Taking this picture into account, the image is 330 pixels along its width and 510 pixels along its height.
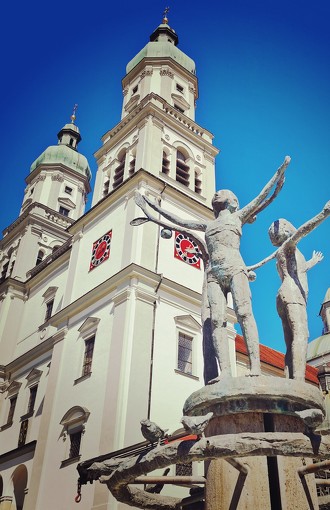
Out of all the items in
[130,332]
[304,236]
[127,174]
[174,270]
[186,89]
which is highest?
[186,89]

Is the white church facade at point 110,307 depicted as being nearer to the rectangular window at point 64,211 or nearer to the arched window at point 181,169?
the arched window at point 181,169

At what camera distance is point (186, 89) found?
95.2 ft

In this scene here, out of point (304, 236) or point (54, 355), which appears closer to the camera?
point (304, 236)

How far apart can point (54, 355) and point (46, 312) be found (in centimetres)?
483

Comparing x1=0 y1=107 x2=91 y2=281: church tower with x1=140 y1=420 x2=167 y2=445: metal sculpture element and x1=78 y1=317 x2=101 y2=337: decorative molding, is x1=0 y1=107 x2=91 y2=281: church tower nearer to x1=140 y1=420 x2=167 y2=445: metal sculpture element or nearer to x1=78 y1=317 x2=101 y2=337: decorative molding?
x1=78 y1=317 x2=101 y2=337: decorative molding

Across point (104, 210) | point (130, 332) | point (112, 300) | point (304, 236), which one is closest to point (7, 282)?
point (104, 210)

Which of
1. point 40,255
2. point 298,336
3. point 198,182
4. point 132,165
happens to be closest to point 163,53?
point 132,165

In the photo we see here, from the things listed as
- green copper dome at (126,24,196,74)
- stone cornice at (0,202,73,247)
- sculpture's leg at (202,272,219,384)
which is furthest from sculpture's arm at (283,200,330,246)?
green copper dome at (126,24,196,74)

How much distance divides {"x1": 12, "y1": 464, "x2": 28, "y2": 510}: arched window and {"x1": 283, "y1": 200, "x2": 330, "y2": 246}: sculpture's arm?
55.1 ft

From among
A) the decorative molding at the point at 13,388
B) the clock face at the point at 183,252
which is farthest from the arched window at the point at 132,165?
the decorative molding at the point at 13,388

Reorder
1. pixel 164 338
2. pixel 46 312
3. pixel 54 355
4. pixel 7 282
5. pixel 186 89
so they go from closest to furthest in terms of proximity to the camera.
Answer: pixel 164 338, pixel 54 355, pixel 46 312, pixel 7 282, pixel 186 89

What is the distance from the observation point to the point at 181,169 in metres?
24.7

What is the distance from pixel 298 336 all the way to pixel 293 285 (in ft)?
2.15

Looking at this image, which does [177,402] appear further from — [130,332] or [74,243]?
[74,243]
